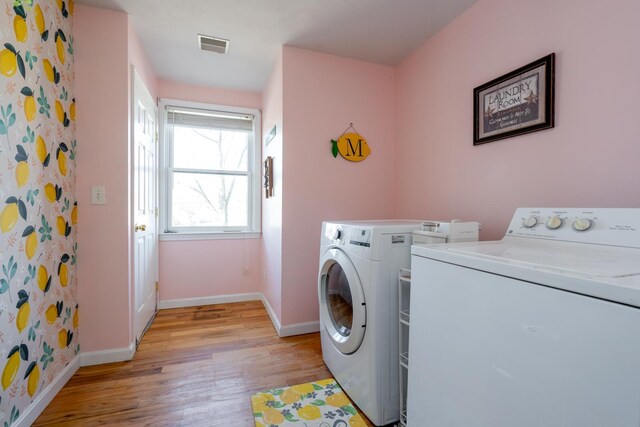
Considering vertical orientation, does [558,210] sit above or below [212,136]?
below

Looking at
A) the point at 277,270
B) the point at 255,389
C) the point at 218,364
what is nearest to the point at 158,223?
the point at 277,270

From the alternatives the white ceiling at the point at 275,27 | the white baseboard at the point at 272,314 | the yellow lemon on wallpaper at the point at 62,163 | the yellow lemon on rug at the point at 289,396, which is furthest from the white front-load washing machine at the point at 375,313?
the yellow lemon on wallpaper at the point at 62,163

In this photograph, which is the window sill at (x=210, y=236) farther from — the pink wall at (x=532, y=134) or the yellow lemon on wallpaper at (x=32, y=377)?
the pink wall at (x=532, y=134)

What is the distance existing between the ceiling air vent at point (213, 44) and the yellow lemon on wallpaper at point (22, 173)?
1462mm

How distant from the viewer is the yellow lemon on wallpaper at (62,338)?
5.23 ft

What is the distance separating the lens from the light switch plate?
1810 millimetres

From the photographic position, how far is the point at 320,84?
7.63 ft

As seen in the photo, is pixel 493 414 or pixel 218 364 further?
pixel 218 364

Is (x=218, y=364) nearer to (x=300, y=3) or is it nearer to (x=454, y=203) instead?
(x=454, y=203)

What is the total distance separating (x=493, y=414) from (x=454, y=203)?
140 cm

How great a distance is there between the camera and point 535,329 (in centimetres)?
62

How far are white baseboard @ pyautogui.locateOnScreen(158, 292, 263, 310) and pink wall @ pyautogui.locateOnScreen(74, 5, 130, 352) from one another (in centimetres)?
98

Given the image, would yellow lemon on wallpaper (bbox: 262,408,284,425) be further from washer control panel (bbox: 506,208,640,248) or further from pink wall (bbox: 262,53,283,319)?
washer control panel (bbox: 506,208,640,248)

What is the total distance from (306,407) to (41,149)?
6.36 feet
